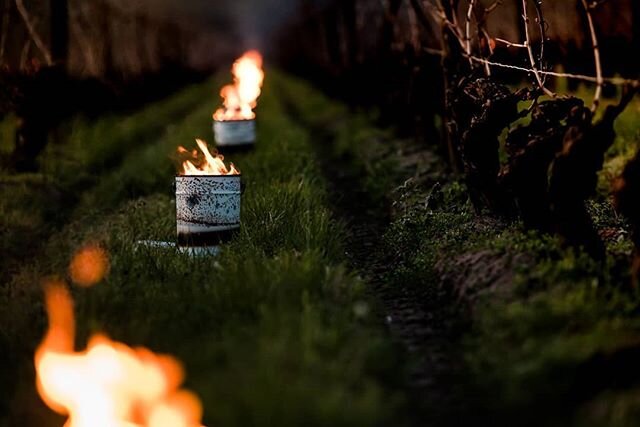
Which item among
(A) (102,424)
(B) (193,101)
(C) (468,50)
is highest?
(B) (193,101)

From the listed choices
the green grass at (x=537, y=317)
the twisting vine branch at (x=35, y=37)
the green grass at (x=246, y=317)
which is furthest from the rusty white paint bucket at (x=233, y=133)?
the green grass at (x=537, y=317)

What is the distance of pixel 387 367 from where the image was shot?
4836mm

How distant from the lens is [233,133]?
41.5ft

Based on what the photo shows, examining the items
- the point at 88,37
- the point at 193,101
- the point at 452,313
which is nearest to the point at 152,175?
the point at 452,313

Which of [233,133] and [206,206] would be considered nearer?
[206,206]

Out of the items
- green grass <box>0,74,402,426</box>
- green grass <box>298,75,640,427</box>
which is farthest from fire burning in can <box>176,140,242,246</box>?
green grass <box>298,75,640,427</box>

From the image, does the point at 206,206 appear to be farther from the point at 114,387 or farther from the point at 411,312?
the point at 114,387

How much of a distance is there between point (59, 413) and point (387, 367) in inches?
61.9

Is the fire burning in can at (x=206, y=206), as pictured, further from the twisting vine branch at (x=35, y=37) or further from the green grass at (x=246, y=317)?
the twisting vine branch at (x=35, y=37)

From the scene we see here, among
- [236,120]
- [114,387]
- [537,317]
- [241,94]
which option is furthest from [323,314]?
[241,94]

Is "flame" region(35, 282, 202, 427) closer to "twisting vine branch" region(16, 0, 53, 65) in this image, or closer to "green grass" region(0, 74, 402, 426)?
"green grass" region(0, 74, 402, 426)

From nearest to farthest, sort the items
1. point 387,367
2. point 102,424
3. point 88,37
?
1. point 102,424
2. point 387,367
3. point 88,37

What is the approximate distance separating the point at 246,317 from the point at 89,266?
2.09 m

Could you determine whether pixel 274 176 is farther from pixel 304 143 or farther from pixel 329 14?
pixel 329 14
